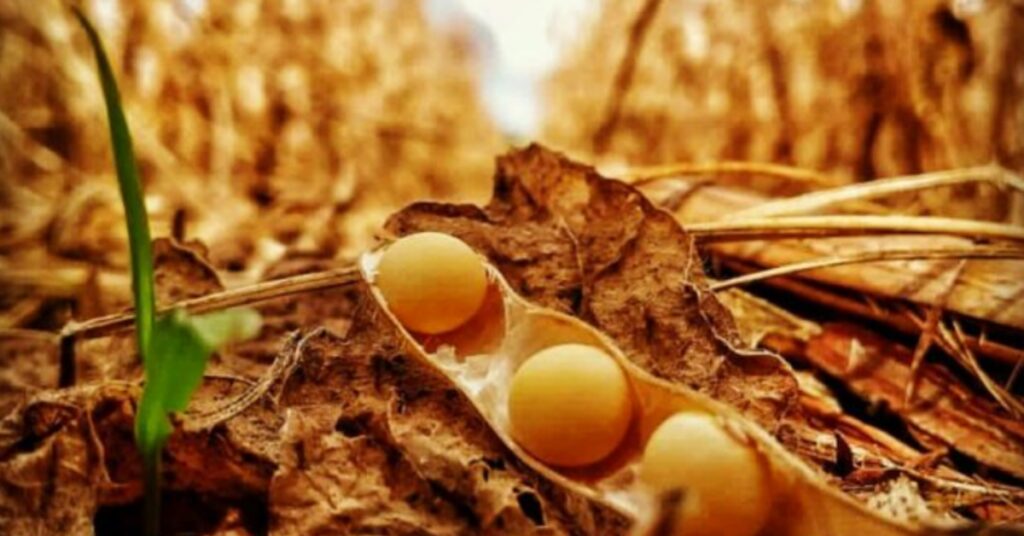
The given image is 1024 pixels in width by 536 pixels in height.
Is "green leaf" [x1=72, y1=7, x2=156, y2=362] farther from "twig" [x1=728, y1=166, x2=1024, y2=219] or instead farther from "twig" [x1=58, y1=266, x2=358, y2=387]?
"twig" [x1=728, y1=166, x2=1024, y2=219]

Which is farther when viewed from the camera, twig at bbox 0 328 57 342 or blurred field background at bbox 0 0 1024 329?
blurred field background at bbox 0 0 1024 329

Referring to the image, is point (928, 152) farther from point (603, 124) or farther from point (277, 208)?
point (277, 208)

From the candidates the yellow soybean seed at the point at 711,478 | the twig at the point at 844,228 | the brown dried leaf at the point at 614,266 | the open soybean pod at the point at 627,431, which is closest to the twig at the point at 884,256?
the twig at the point at 844,228

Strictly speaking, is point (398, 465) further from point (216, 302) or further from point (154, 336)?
point (216, 302)

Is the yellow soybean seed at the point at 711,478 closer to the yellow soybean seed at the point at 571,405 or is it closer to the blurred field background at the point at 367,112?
the yellow soybean seed at the point at 571,405

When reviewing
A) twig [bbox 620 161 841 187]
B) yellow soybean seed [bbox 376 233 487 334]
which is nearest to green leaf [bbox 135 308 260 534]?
yellow soybean seed [bbox 376 233 487 334]

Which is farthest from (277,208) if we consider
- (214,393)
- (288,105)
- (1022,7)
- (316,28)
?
(1022,7)

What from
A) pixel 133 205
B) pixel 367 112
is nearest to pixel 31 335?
pixel 133 205
